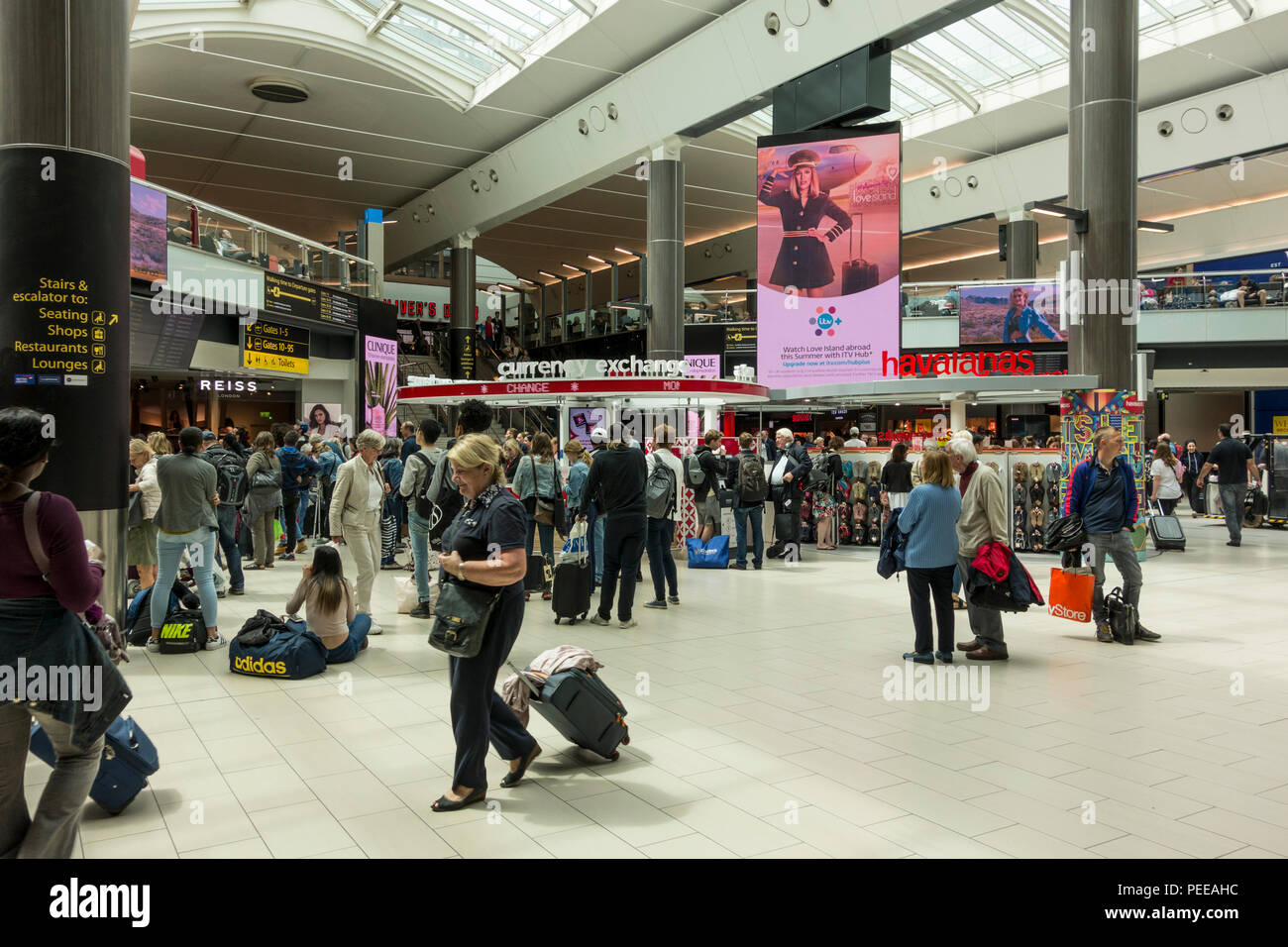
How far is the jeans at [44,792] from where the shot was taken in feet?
10.0

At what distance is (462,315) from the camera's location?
97.1ft

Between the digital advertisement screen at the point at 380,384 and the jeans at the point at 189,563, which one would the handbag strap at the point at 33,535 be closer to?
the jeans at the point at 189,563

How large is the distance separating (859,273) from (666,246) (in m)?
5.41

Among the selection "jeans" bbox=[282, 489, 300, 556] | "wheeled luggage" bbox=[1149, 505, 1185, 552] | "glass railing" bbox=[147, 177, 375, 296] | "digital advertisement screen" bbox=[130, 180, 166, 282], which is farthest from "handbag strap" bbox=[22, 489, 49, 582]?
"wheeled luggage" bbox=[1149, 505, 1185, 552]

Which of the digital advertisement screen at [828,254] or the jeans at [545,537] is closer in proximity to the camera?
the jeans at [545,537]

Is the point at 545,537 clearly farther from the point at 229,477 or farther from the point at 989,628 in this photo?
the point at 989,628

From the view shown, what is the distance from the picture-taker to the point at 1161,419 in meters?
29.7

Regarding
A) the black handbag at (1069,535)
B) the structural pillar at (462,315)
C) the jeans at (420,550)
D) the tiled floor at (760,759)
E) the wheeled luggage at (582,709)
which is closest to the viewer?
the tiled floor at (760,759)

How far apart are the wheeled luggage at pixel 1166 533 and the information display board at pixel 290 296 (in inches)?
570

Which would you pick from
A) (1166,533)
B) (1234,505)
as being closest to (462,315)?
(1166,533)

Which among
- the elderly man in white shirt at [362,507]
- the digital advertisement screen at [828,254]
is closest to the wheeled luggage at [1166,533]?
the digital advertisement screen at [828,254]

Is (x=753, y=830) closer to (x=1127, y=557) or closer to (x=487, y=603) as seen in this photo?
(x=487, y=603)

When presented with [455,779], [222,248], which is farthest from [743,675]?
[222,248]
